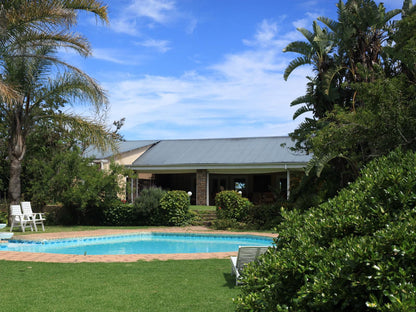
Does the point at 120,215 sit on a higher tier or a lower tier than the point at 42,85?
lower

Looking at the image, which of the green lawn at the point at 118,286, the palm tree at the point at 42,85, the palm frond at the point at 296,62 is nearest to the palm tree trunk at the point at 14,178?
the palm tree at the point at 42,85

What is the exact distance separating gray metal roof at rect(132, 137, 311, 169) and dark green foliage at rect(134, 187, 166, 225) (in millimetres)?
6515

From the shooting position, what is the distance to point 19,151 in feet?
55.1

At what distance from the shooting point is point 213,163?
25297 millimetres

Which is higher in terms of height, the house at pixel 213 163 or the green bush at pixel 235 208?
the house at pixel 213 163

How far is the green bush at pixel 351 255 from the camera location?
2357 mm

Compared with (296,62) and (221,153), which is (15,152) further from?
(221,153)

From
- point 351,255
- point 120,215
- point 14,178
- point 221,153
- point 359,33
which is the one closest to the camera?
point 351,255

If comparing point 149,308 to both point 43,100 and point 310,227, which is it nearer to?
point 310,227

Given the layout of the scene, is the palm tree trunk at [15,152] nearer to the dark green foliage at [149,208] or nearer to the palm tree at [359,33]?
the dark green foliage at [149,208]

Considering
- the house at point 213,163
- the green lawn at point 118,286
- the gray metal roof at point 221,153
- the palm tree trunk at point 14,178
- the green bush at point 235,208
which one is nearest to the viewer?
the green lawn at point 118,286

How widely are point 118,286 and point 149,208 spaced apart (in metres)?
12.5

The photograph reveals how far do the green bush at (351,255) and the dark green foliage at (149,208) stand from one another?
16017mm

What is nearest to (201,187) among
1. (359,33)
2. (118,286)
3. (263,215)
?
(263,215)
